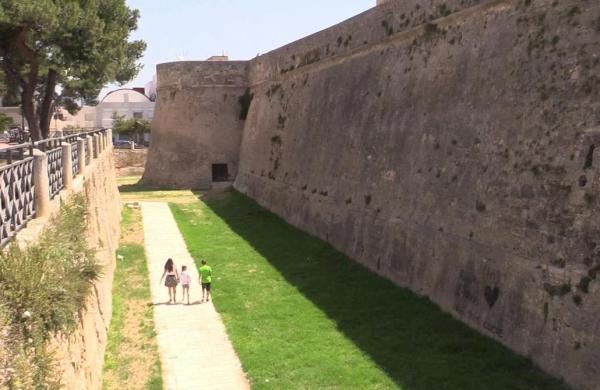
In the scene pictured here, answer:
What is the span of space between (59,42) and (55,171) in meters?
14.0

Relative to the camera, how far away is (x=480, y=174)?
992 centimetres

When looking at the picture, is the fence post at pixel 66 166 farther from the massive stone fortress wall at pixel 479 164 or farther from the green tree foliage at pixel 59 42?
the green tree foliage at pixel 59 42

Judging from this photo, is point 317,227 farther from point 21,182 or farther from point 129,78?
point 129,78

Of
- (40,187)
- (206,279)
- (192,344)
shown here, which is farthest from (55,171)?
(206,279)

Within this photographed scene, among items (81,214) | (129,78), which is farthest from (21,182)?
(129,78)

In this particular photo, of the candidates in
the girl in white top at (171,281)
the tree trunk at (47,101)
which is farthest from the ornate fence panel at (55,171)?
the tree trunk at (47,101)

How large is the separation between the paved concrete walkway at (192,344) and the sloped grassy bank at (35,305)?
2888mm

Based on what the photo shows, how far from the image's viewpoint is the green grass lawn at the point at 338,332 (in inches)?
322

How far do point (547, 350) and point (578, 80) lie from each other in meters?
3.45

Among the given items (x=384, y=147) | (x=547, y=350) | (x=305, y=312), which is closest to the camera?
(x=547, y=350)

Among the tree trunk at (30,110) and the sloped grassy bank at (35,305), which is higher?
the tree trunk at (30,110)

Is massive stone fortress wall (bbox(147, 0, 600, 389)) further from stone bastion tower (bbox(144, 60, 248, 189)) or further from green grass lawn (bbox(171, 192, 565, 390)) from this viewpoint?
stone bastion tower (bbox(144, 60, 248, 189))

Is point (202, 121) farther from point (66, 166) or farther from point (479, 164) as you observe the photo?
point (479, 164)

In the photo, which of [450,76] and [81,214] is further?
[450,76]
